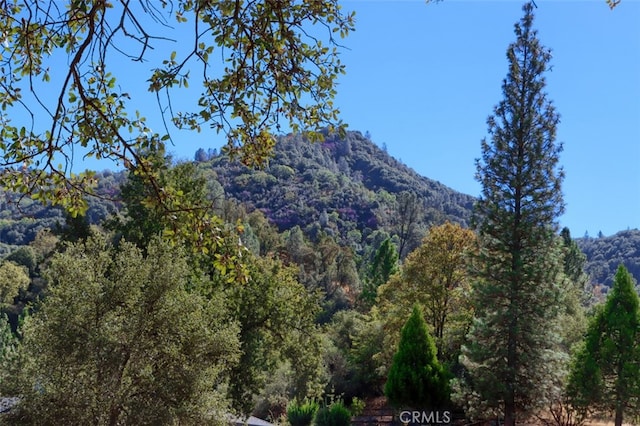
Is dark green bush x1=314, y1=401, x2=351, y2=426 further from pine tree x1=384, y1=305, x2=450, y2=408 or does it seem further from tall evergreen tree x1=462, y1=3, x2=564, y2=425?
tall evergreen tree x1=462, y1=3, x2=564, y2=425

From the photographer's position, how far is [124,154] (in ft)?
9.29

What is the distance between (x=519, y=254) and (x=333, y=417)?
6.89 meters

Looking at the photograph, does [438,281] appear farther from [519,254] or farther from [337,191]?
[337,191]

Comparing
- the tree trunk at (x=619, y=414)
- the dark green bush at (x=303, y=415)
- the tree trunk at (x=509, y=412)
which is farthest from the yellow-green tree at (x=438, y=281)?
the tree trunk at (x=619, y=414)

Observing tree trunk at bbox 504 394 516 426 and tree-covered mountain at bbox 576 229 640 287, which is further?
tree-covered mountain at bbox 576 229 640 287

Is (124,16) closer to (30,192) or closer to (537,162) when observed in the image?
(30,192)

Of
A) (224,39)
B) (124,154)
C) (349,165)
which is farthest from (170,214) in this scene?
(349,165)

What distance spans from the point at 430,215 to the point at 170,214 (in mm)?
71815

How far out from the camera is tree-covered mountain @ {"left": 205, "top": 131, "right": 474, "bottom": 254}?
83250 mm

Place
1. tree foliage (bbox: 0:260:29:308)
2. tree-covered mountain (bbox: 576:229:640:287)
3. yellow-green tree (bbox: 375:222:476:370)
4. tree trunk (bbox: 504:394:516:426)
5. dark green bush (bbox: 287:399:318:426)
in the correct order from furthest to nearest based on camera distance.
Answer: tree-covered mountain (bbox: 576:229:640:287)
tree foliage (bbox: 0:260:29:308)
yellow-green tree (bbox: 375:222:476:370)
dark green bush (bbox: 287:399:318:426)
tree trunk (bbox: 504:394:516:426)

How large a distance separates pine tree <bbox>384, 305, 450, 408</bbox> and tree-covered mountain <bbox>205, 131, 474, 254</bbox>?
45.0 meters

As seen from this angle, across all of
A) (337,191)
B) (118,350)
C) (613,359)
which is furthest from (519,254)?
(337,191)

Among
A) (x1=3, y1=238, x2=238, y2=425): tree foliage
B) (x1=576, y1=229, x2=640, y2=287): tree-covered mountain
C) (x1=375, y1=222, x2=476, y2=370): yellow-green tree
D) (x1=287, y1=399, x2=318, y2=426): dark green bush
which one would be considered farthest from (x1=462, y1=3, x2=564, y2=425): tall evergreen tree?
(x1=576, y1=229, x2=640, y2=287): tree-covered mountain

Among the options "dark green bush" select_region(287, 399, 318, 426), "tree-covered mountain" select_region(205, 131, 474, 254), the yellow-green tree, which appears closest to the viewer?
"dark green bush" select_region(287, 399, 318, 426)
